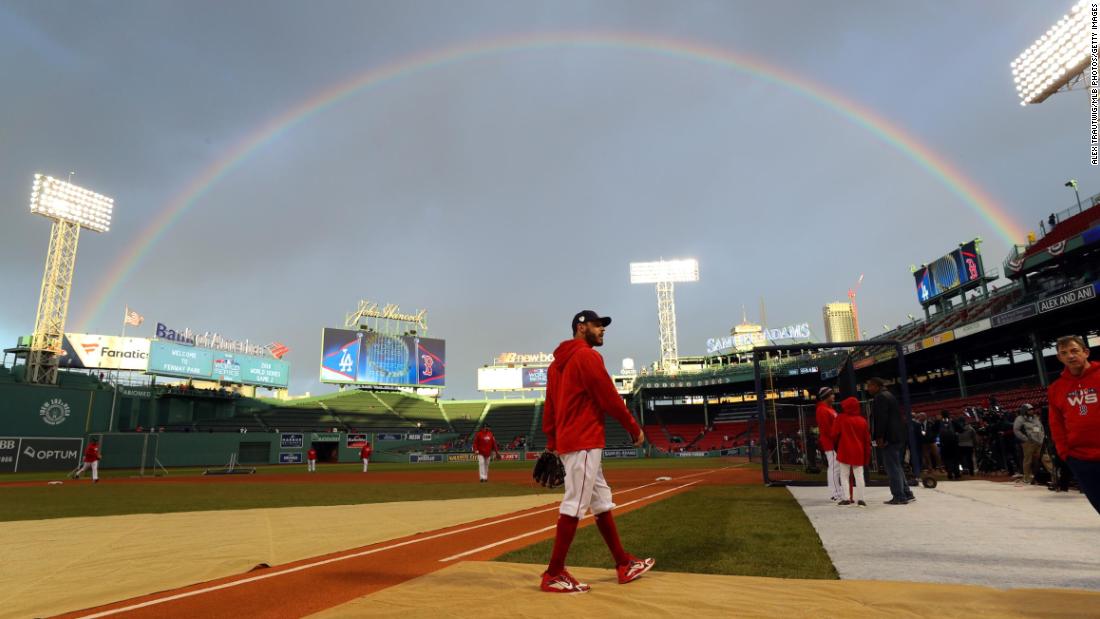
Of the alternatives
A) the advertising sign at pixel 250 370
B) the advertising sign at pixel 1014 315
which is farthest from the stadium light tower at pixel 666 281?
the advertising sign at pixel 250 370

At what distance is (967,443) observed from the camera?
49.4ft

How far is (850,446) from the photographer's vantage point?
9180mm

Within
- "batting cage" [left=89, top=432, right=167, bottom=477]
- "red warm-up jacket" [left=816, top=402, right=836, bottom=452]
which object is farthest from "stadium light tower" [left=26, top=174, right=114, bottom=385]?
"red warm-up jacket" [left=816, top=402, right=836, bottom=452]

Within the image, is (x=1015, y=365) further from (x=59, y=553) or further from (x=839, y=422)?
(x=59, y=553)

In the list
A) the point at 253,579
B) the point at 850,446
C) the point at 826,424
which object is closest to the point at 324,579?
the point at 253,579

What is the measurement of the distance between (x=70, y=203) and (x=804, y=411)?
56626 millimetres

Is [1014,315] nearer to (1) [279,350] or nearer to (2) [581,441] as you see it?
(2) [581,441]

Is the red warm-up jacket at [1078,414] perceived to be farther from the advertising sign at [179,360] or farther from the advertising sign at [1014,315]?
the advertising sign at [179,360]

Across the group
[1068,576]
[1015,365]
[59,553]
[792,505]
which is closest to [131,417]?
[59,553]

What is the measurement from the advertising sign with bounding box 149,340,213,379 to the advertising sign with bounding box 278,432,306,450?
1713 cm

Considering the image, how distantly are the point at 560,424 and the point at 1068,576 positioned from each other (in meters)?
3.68

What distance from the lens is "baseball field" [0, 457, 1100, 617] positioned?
3408 mm

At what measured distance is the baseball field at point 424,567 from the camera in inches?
134

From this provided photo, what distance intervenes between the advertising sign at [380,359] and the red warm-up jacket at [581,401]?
58864mm
